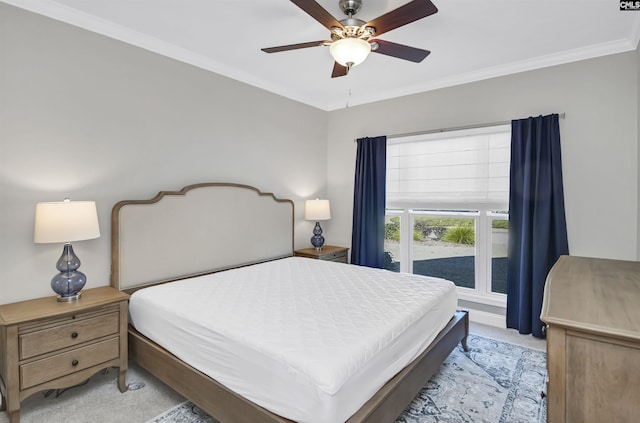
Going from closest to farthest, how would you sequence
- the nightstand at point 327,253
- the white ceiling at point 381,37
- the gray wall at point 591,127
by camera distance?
the white ceiling at point 381,37, the gray wall at point 591,127, the nightstand at point 327,253

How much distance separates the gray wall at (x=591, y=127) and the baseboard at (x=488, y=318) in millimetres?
979

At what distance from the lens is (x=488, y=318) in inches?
138

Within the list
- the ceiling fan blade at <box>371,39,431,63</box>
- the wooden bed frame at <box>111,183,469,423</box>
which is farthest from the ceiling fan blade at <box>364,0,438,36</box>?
the wooden bed frame at <box>111,183,469,423</box>

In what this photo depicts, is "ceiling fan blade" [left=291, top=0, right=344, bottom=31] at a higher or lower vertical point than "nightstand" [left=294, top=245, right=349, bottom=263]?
higher

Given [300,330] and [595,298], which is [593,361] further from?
[300,330]

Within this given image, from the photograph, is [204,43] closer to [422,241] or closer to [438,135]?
[438,135]

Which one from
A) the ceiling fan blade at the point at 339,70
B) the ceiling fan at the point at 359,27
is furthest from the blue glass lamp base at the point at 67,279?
the ceiling fan blade at the point at 339,70

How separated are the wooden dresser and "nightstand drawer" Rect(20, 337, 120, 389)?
98.7 inches

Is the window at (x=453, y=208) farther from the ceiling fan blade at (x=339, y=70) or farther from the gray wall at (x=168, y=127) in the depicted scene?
the ceiling fan blade at (x=339, y=70)

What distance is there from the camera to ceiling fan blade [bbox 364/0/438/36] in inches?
66.2

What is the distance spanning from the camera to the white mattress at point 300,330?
56.5 inches

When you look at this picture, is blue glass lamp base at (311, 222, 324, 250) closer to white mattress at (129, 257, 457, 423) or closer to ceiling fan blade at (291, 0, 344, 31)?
white mattress at (129, 257, 457, 423)

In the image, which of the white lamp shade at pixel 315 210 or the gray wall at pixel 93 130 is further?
the white lamp shade at pixel 315 210

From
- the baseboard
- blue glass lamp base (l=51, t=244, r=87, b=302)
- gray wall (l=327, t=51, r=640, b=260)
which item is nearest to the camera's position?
blue glass lamp base (l=51, t=244, r=87, b=302)
